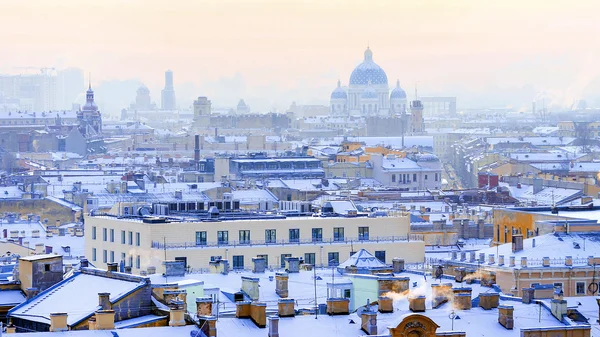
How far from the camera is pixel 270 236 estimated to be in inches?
2019

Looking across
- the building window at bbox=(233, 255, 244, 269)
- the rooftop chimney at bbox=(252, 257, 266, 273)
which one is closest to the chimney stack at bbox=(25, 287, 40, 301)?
the rooftop chimney at bbox=(252, 257, 266, 273)

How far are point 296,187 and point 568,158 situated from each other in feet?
167

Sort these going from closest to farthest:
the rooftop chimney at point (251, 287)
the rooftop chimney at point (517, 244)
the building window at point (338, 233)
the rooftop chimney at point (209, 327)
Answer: the rooftop chimney at point (209, 327)
the rooftop chimney at point (251, 287)
the rooftop chimney at point (517, 244)
the building window at point (338, 233)

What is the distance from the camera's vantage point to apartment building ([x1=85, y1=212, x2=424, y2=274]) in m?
49.8

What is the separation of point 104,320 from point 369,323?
415 centimetres

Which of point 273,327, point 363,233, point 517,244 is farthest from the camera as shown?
point 363,233

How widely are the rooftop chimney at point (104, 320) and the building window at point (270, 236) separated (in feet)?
63.0

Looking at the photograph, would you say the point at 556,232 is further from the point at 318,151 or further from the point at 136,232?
the point at 318,151

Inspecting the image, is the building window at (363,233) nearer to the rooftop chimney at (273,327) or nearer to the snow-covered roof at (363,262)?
the snow-covered roof at (363,262)

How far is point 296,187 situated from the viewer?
9631 cm

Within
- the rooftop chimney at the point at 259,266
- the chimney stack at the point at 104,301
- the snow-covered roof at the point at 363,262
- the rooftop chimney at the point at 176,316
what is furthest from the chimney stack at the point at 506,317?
the rooftop chimney at the point at 259,266

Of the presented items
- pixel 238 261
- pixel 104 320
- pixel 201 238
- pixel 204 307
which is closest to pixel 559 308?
pixel 204 307

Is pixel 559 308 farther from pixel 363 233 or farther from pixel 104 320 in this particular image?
pixel 363 233

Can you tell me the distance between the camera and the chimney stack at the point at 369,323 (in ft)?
106
